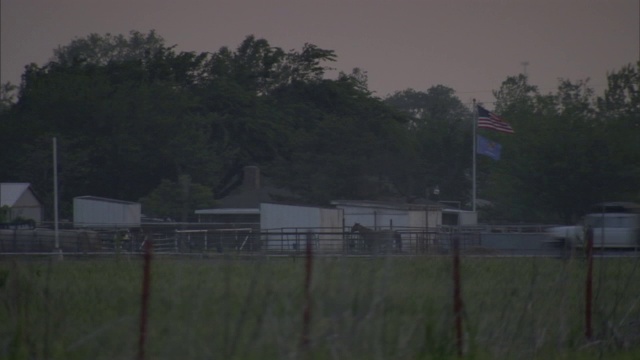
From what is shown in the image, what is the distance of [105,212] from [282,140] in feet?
63.3

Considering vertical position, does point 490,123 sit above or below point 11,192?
above

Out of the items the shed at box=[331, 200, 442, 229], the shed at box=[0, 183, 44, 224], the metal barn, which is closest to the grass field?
the metal barn

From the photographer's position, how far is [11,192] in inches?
1849

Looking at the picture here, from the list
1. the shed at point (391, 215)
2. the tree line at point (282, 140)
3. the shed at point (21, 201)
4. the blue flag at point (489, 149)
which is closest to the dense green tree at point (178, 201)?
the tree line at point (282, 140)

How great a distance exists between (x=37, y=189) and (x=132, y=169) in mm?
7368

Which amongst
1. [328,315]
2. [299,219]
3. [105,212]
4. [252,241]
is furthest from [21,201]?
[328,315]

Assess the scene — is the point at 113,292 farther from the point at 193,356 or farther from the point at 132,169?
the point at 132,169

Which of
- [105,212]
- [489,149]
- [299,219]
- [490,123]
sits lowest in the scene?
[299,219]

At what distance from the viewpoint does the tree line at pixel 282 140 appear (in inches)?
1875

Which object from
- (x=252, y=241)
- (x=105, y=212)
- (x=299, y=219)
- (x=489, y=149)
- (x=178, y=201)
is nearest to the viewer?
(x=252, y=241)

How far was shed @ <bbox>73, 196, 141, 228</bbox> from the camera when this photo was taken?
44.4m

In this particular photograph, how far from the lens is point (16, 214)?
4650 cm

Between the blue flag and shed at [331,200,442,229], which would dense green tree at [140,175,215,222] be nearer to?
shed at [331,200,442,229]

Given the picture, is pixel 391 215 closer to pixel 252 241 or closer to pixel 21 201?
pixel 252 241
